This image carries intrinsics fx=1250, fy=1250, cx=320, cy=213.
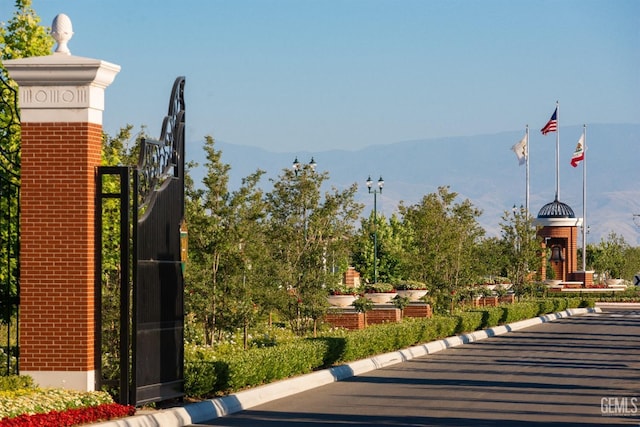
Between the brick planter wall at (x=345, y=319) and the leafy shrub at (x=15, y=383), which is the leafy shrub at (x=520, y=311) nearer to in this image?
the brick planter wall at (x=345, y=319)

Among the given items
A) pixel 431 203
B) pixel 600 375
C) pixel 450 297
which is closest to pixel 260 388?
pixel 600 375

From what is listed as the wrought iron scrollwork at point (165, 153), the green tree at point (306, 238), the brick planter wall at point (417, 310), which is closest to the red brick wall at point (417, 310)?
the brick planter wall at point (417, 310)

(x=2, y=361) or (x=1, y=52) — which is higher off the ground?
(x=1, y=52)

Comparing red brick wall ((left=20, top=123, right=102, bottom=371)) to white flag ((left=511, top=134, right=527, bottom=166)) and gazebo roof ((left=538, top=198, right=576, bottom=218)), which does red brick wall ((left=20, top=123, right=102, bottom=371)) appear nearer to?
white flag ((left=511, top=134, right=527, bottom=166))

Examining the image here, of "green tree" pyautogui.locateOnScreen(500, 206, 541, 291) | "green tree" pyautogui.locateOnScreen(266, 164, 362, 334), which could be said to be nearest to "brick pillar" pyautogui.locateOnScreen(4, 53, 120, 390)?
"green tree" pyautogui.locateOnScreen(266, 164, 362, 334)

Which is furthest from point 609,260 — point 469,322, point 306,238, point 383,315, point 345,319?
point 306,238

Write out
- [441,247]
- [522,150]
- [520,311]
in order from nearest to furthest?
[441,247]
[520,311]
[522,150]

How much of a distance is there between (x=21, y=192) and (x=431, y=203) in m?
31.1

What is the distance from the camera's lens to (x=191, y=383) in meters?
18.5

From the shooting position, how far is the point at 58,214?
16594mm

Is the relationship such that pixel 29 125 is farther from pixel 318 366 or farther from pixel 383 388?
pixel 318 366

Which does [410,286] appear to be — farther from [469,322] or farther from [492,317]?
[469,322]

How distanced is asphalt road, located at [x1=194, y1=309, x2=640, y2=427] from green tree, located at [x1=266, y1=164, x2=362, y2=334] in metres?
3.23

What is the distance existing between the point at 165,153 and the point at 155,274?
1.92m
